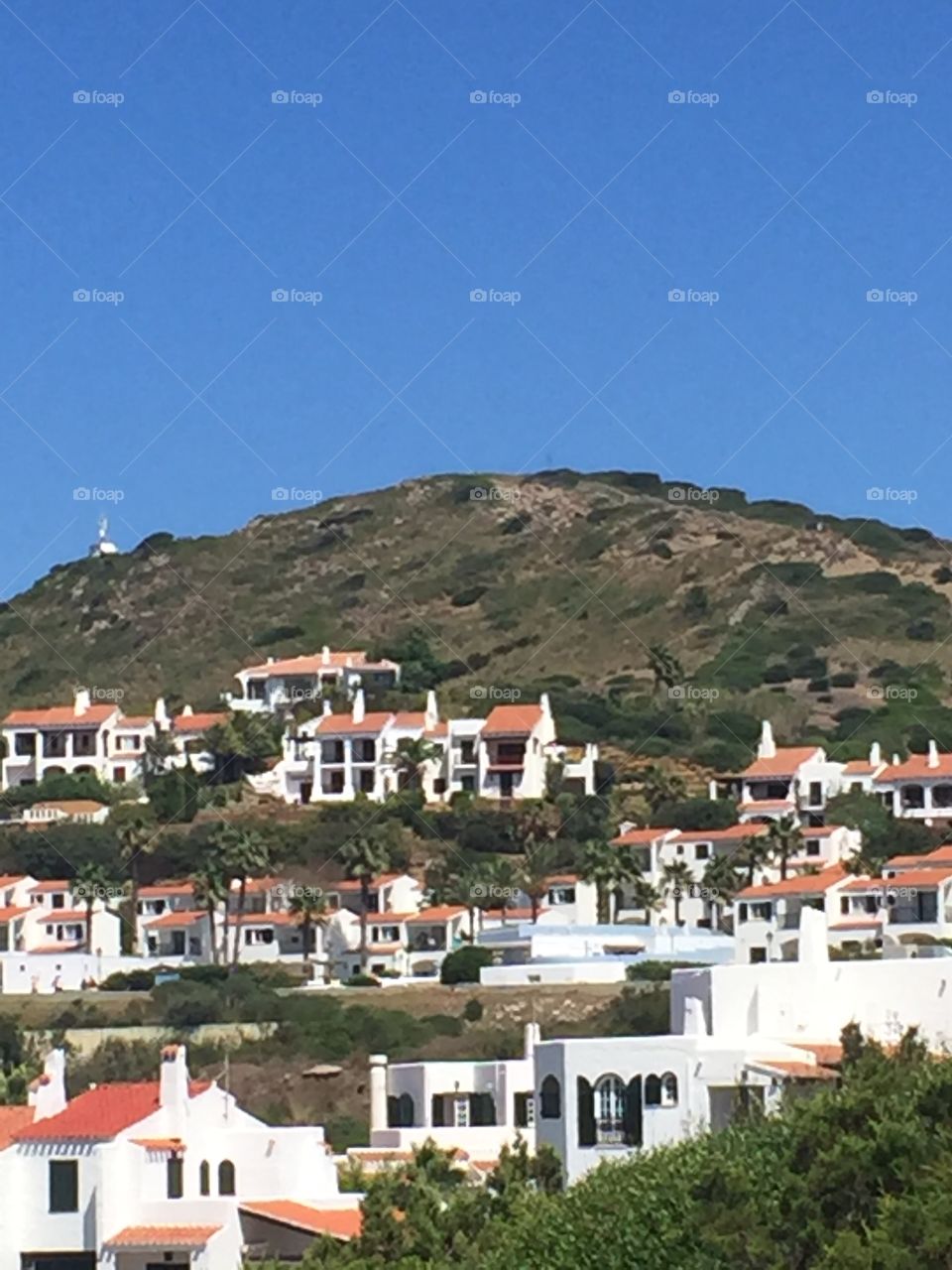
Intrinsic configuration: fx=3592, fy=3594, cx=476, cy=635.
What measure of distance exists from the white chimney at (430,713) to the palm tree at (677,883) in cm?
2215

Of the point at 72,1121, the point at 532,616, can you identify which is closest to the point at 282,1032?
the point at 72,1121

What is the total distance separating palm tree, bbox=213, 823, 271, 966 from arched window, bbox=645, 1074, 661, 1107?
6316 centimetres

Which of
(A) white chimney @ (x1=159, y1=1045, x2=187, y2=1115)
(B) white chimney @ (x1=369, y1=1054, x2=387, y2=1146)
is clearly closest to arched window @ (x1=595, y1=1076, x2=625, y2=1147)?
(A) white chimney @ (x1=159, y1=1045, x2=187, y2=1115)

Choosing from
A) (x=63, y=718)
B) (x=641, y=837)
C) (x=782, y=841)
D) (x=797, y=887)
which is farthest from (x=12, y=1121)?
(x=63, y=718)

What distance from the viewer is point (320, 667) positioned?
6427 inches

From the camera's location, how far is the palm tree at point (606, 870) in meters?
123

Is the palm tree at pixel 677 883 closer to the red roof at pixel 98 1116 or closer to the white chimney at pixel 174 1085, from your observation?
the red roof at pixel 98 1116

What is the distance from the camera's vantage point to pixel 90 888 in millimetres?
127938

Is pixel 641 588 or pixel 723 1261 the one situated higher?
pixel 641 588

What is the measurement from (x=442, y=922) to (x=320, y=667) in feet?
136

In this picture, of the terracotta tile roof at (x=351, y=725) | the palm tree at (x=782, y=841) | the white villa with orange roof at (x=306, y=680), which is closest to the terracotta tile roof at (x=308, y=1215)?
the palm tree at (x=782, y=841)

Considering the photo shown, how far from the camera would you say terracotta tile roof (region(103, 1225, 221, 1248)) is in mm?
52406

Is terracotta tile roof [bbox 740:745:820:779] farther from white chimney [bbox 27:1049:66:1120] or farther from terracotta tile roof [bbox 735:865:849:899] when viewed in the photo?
white chimney [bbox 27:1049:66:1120]

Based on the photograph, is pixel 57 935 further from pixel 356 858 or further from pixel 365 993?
pixel 365 993
